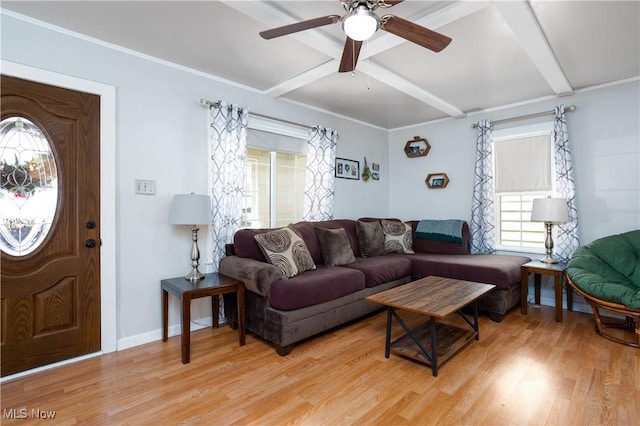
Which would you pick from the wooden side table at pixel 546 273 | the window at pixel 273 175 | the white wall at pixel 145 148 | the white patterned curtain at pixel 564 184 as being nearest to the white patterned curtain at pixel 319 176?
the window at pixel 273 175

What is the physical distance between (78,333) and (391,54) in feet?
10.7

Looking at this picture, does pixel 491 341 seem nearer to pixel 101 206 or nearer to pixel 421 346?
pixel 421 346

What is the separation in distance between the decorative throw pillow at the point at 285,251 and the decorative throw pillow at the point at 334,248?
352 millimetres

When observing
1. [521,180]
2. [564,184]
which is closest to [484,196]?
[521,180]

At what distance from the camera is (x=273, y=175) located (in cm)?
370

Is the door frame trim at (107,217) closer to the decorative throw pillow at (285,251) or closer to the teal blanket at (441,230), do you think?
the decorative throw pillow at (285,251)

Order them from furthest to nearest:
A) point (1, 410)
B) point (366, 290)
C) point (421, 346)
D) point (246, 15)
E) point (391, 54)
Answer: point (366, 290) < point (391, 54) < point (421, 346) < point (246, 15) < point (1, 410)

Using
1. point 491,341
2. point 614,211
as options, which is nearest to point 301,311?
point 491,341

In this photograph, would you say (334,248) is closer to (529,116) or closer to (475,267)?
(475,267)

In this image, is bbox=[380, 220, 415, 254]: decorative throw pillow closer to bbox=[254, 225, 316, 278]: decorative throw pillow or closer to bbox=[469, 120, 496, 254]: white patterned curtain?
bbox=[469, 120, 496, 254]: white patterned curtain

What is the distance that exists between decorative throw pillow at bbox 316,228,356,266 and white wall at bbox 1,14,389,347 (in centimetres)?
119

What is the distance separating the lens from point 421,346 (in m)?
2.27

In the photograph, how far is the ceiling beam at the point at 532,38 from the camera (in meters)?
1.96

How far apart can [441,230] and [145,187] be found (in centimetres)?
338
